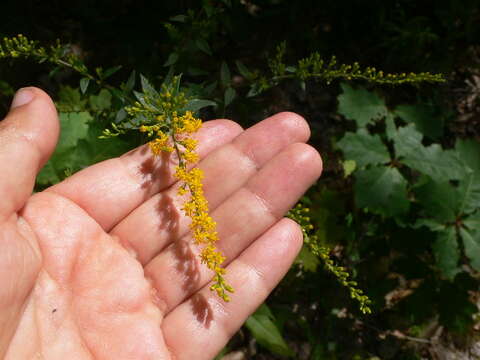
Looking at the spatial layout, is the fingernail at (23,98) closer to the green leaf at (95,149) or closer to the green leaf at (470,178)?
the green leaf at (95,149)

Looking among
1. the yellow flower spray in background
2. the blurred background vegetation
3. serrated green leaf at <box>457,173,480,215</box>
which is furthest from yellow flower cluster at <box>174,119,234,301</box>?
serrated green leaf at <box>457,173,480,215</box>

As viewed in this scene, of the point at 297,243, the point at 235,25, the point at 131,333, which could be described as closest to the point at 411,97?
the point at 235,25

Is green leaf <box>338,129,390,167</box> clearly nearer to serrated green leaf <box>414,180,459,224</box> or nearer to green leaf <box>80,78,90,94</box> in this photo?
serrated green leaf <box>414,180,459,224</box>

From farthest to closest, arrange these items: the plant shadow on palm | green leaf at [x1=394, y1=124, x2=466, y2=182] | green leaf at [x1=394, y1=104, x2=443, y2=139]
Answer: green leaf at [x1=394, y1=104, x2=443, y2=139] < green leaf at [x1=394, y1=124, x2=466, y2=182] < the plant shadow on palm

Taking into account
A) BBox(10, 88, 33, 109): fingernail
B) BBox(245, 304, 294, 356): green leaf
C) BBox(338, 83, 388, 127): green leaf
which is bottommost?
BBox(245, 304, 294, 356): green leaf

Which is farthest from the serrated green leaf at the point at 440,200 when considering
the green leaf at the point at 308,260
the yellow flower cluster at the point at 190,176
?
the yellow flower cluster at the point at 190,176

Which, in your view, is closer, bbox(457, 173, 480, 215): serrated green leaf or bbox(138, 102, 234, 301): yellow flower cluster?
bbox(138, 102, 234, 301): yellow flower cluster

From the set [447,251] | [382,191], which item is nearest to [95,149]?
[382,191]
